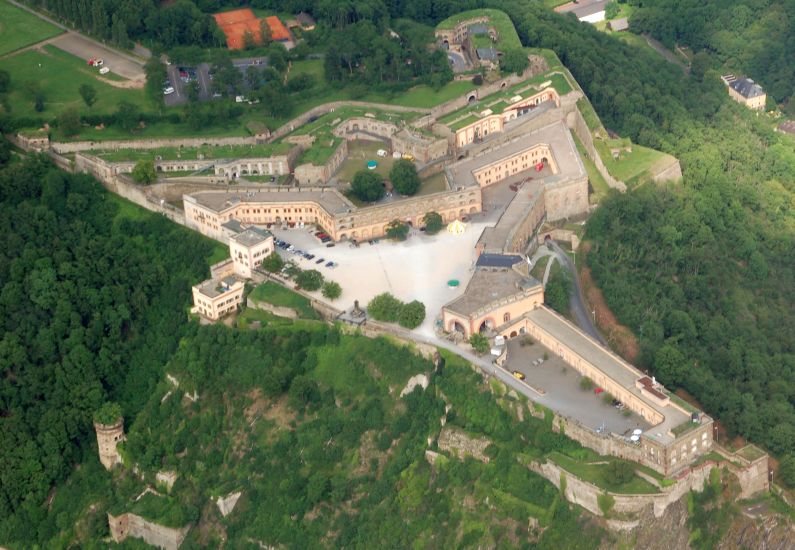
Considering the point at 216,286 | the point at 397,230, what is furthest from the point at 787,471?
the point at 216,286

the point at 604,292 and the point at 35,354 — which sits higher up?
the point at 604,292

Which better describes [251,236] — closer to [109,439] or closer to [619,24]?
[109,439]

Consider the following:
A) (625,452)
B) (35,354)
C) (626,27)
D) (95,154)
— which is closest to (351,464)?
(625,452)

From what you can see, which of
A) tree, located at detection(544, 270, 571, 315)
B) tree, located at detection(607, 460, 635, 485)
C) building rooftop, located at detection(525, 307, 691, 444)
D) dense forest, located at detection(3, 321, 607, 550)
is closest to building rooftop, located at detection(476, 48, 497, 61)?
tree, located at detection(544, 270, 571, 315)

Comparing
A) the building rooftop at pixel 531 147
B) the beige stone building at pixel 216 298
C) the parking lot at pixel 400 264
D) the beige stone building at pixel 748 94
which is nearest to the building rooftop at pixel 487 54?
the building rooftop at pixel 531 147

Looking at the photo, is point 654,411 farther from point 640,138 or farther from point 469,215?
point 640,138

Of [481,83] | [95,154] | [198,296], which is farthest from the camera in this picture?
[481,83]

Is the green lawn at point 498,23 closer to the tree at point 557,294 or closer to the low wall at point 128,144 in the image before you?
the low wall at point 128,144
